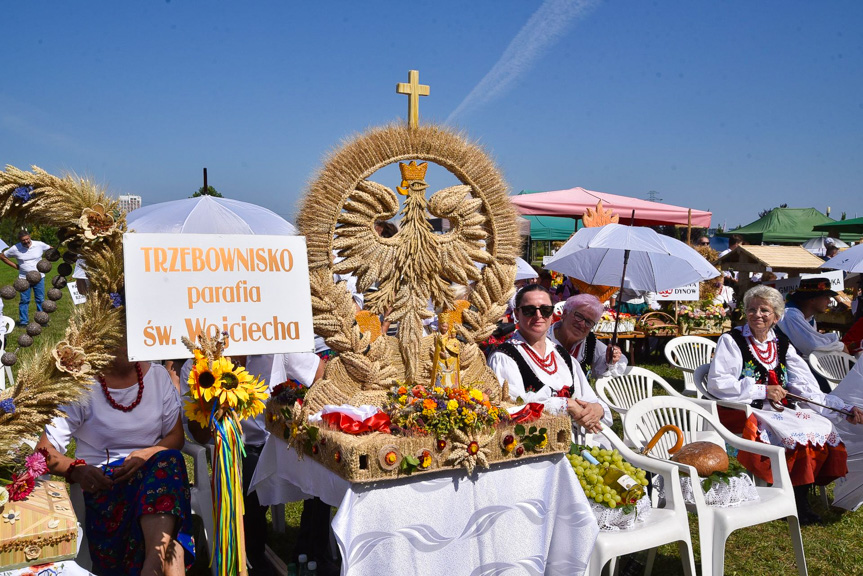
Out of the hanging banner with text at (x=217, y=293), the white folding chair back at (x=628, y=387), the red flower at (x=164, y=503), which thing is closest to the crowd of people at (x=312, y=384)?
the red flower at (x=164, y=503)

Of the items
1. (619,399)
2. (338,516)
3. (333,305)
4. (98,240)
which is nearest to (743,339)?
(619,399)

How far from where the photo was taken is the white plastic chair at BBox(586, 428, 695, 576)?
10.6 ft

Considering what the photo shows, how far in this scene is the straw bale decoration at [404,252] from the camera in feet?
11.2

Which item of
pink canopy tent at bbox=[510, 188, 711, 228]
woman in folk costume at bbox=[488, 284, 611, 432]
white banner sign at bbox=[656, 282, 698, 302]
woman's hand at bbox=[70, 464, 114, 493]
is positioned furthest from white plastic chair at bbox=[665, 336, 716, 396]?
woman's hand at bbox=[70, 464, 114, 493]

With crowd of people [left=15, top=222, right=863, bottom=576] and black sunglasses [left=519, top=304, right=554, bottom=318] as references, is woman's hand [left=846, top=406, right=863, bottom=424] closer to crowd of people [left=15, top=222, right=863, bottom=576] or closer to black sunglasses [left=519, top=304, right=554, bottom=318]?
Answer: crowd of people [left=15, top=222, right=863, bottom=576]

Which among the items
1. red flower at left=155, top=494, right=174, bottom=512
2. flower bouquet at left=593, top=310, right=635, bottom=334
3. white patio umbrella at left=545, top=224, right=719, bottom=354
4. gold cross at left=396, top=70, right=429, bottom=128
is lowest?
red flower at left=155, top=494, right=174, bottom=512

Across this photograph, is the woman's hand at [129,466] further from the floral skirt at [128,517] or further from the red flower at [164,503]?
the red flower at [164,503]

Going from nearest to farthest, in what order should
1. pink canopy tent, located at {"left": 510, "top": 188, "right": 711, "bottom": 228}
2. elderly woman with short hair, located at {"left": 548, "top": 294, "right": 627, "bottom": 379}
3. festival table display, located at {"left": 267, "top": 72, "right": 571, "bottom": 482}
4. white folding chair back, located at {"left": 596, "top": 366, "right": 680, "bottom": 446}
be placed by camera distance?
1. festival table display, located at {"left": 267, "top": 72, "right": 571, "bottom": 482}
2. elderly woman with short hair, located at {"left": 548, "top": 294, "right": 627, "bottom": 379}
3. white folding chair back, located at {"left": 596, "top": 366, "right": 680, "bottom": 446}
4. pink canopy tent, located at {"left": 510, "top": 188, "right": 711, "bottom": 228}

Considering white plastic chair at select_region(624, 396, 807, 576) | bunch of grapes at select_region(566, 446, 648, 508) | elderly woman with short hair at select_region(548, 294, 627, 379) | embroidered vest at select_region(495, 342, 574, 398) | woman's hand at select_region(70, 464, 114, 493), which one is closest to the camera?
woman's hand at select_region(70, 464, 114, 493)

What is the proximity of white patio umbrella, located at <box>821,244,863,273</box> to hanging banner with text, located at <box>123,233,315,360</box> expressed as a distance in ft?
22.2

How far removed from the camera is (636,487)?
11.0 feet

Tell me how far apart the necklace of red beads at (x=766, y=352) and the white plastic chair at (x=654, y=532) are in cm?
181

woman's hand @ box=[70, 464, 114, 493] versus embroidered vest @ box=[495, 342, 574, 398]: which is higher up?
embroidered vest @ box=[495, 342, 574, 398]

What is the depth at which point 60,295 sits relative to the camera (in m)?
2.67
